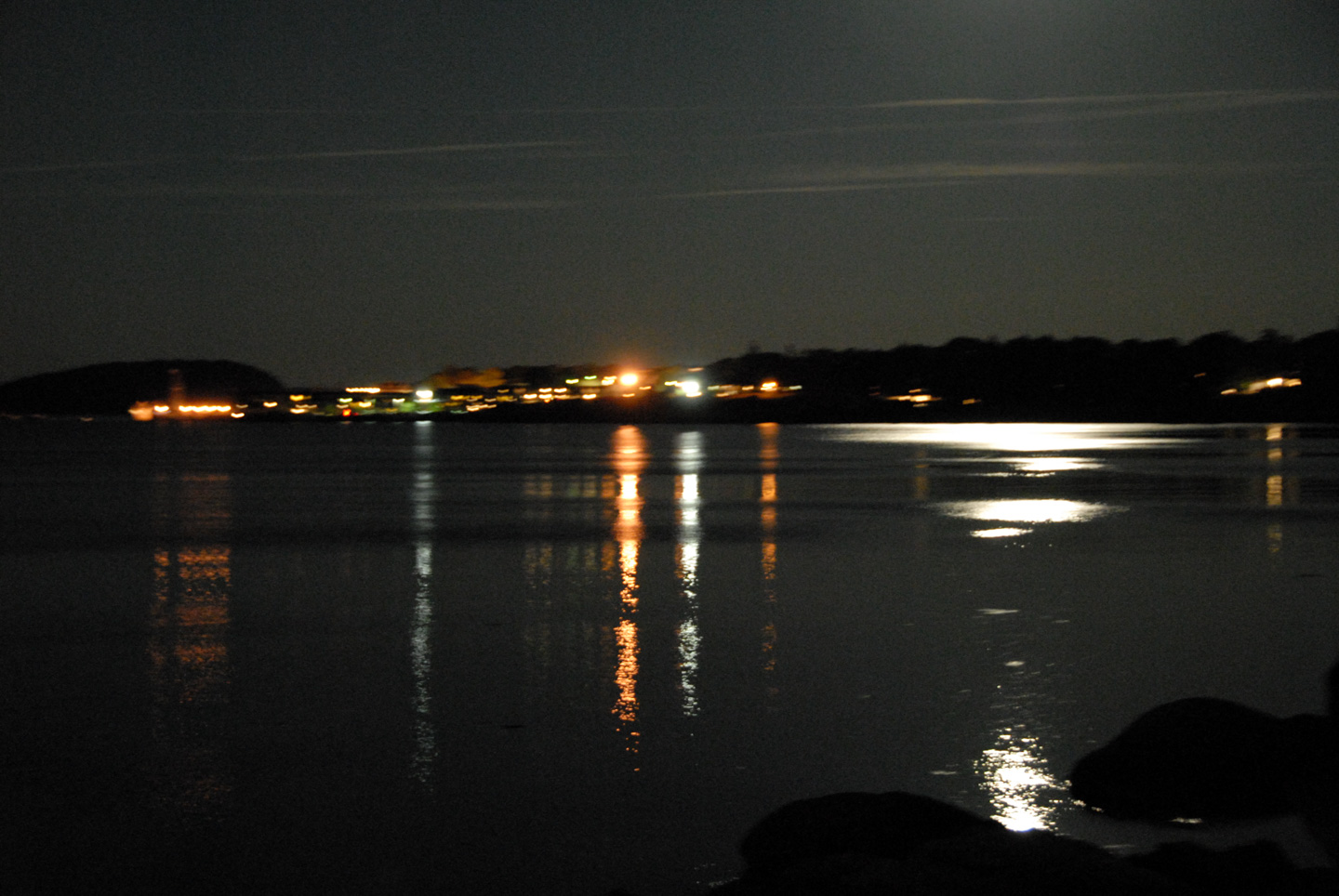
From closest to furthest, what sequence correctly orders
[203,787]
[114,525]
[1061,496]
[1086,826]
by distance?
[1086,826]
[203,787]
[114,525]
[1061,496]

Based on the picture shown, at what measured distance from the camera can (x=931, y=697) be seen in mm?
7605

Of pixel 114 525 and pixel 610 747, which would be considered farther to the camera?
pixel 114 525

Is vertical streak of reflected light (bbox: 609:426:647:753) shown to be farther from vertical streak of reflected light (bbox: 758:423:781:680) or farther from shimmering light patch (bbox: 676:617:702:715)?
vertical streak of reflected light (bbox: 758:423:781:680)

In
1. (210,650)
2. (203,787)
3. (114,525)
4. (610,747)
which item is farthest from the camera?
(114,525)

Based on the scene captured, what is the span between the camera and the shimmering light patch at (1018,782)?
548 cm

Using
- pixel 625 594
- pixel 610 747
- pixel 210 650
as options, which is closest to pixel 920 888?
pixel 610 747

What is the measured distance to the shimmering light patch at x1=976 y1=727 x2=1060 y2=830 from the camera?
5.48m

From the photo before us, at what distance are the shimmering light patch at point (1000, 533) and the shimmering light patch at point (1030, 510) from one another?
1740 mm

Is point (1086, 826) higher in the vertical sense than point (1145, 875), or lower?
lower

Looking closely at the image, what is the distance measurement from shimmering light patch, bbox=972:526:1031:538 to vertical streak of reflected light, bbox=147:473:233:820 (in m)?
9.51

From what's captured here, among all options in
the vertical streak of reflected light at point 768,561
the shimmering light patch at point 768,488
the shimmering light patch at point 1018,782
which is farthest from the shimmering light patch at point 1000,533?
the shimmering light patch at point 1018,782

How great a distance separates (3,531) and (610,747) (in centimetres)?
1531

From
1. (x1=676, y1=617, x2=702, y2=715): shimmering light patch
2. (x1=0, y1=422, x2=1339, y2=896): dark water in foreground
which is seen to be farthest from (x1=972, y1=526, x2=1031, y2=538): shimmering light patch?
(x1=676, y1=617, x2=702, y2=715): shimmering light patch

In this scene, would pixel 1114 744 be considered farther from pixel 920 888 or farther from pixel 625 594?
pixel 625 594
